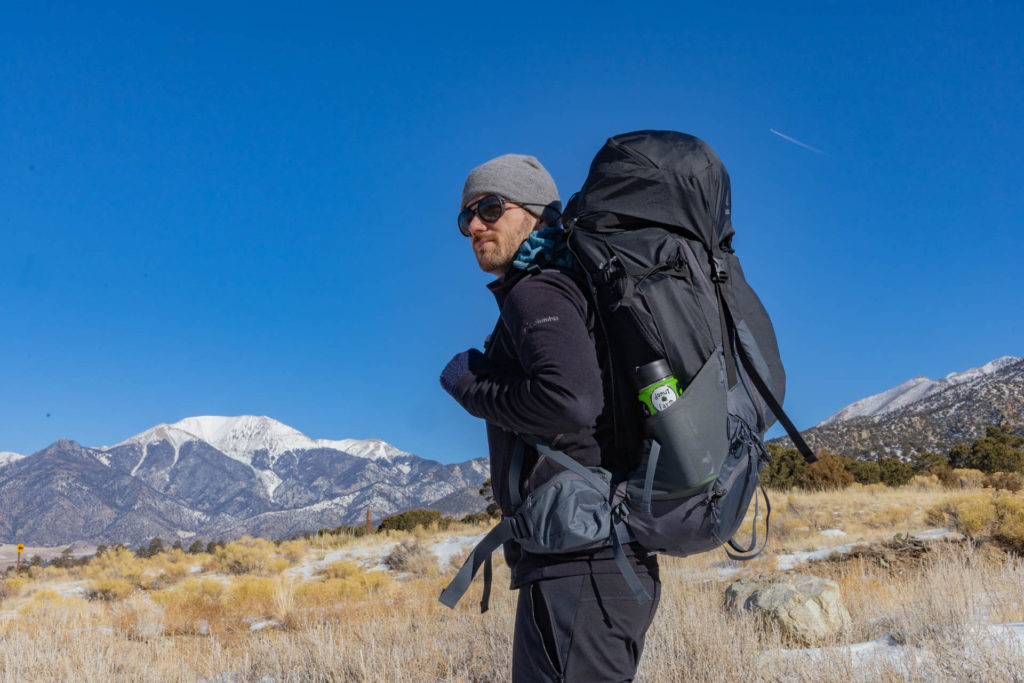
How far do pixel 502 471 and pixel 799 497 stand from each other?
17375mm

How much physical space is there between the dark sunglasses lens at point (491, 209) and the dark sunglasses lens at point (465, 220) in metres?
0.07

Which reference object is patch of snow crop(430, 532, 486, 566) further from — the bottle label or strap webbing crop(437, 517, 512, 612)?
the bottle label

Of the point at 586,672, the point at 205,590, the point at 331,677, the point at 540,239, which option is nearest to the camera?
the point at 586,672

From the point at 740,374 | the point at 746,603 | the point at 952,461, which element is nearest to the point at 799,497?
the point at 746,603

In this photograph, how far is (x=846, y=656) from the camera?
3.46m

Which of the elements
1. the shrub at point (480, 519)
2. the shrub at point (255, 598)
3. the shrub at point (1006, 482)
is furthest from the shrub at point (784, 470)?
the shrub at point (255, 598)

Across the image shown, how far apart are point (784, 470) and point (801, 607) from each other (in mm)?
20512

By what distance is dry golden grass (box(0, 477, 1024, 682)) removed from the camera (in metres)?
3.66

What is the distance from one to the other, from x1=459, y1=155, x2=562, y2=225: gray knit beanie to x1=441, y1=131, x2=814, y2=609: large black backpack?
272mm

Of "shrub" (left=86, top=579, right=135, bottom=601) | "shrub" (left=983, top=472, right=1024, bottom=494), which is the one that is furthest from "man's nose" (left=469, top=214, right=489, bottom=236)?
"shrub" (left=983, top=472, right=1024, bottom=494)

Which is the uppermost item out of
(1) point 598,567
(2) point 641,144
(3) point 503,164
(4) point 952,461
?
(3) point 503,164

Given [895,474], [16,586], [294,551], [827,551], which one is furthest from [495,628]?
[895,474]

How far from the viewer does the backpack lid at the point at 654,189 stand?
1.68 m

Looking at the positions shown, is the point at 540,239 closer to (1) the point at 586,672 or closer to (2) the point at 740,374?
(2) the point at 740,374
